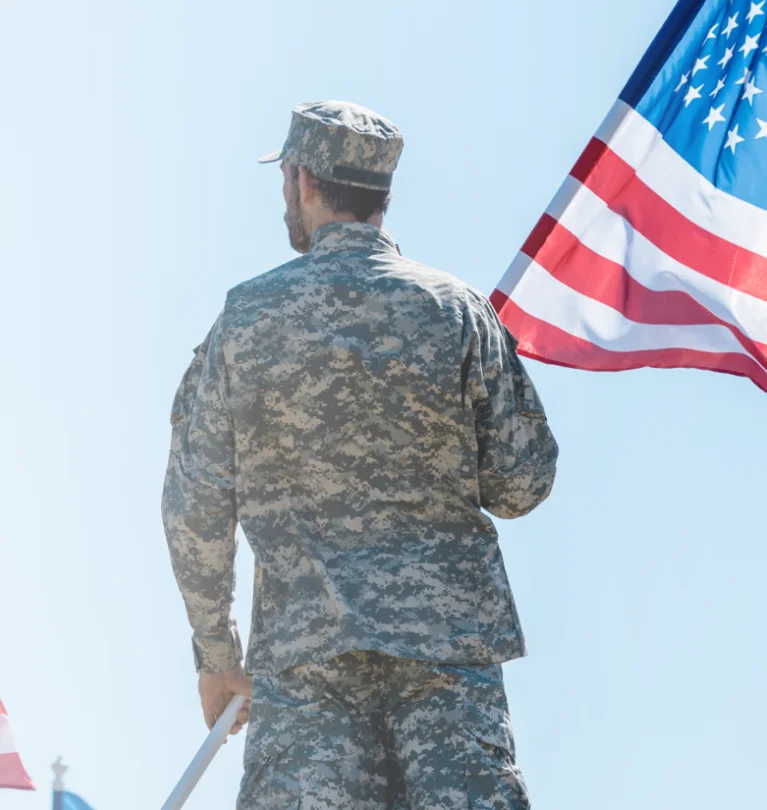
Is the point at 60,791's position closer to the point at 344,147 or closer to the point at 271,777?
the point at 271,777

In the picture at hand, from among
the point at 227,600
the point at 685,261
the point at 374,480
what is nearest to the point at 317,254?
the point at 374,480

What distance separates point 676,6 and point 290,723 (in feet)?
15.4

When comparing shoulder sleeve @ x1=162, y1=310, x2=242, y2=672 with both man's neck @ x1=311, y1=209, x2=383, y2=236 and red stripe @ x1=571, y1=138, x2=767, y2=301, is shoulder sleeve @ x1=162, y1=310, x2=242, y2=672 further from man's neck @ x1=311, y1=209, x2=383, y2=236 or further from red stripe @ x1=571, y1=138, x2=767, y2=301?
red stripe @ x1=571, y1=138, x2=767, y2=301

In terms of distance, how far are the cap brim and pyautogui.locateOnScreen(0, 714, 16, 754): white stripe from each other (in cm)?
946

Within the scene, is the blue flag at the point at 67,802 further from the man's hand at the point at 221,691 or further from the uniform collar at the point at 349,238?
the uniform collar at the point at 349,238

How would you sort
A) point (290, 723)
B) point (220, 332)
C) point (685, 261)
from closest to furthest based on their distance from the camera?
point (290, 723) < point (220, 332) < point (685, 261)

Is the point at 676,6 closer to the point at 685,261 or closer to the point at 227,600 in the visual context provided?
the point at 685,261

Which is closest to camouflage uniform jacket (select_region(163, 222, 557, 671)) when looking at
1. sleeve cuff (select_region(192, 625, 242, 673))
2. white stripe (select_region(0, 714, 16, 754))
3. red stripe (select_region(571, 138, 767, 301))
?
sleeve cuff (select_region(192, 625, 242, 673))

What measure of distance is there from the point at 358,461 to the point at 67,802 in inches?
155

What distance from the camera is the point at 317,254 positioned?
6156 mm

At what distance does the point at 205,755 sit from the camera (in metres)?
6.58

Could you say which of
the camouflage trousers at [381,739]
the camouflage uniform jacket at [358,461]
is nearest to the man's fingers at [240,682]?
the camouflage uniform jacket at [358,461]

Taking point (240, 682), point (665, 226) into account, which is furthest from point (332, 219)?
point (665, 226)

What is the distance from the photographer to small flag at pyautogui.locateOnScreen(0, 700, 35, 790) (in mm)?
14891
